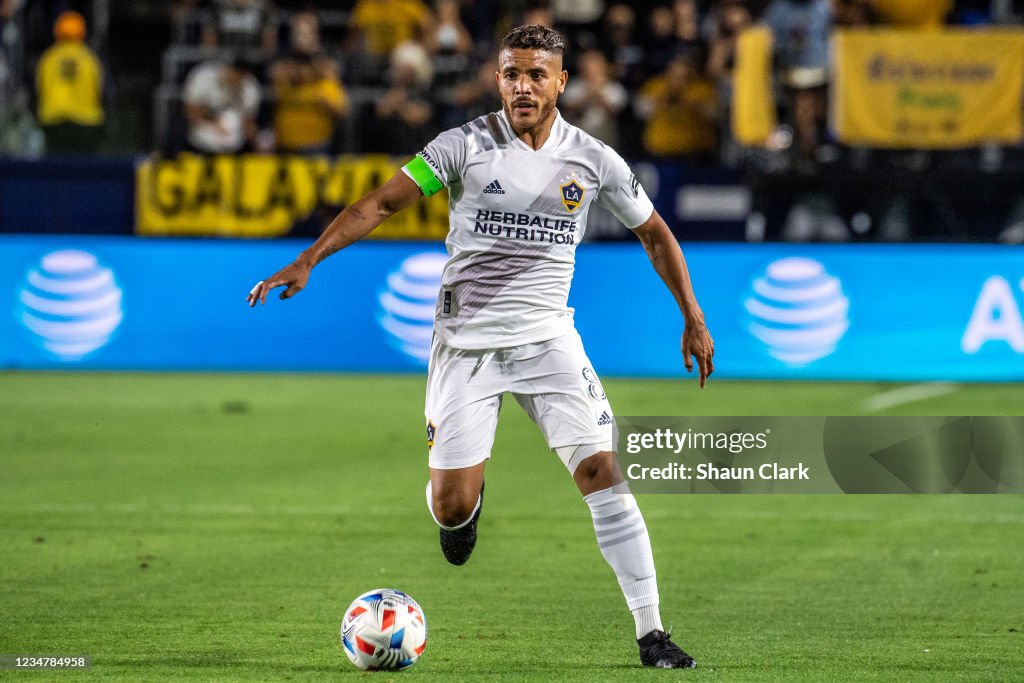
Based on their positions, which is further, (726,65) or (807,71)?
(726,65)

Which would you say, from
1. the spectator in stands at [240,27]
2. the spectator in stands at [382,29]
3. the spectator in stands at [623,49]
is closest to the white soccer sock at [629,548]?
the spectator in stands at [623,49]

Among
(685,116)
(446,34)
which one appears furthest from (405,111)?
(685,116)

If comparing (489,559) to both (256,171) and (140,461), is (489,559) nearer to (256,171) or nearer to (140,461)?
(140,461)

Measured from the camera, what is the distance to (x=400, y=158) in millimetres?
18359

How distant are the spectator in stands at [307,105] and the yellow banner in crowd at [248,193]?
21.3 inches

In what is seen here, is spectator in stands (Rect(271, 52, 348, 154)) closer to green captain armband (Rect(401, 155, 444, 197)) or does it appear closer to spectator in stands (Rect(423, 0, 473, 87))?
spectator in stands (Rect(423, 0, 473, 87))

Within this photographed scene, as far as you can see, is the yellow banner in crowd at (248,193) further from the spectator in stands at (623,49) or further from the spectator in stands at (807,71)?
the spectator in stands at (807,71)

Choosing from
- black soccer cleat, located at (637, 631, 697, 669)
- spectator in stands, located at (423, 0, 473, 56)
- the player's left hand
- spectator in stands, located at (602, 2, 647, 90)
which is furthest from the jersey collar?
spectator in stands, located at (423, 0, 473, 56)

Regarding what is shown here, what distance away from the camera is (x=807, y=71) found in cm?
1742

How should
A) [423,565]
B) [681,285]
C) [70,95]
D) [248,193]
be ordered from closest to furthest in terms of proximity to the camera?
[681,285]
[423,565]
[248,193]
[70,95]

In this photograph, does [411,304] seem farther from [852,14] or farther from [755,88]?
[852,14]

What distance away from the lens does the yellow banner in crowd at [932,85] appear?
54.8 feet

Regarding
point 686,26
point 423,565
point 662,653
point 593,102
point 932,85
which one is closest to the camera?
point 662,653

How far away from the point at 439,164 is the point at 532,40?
1.89 feet
